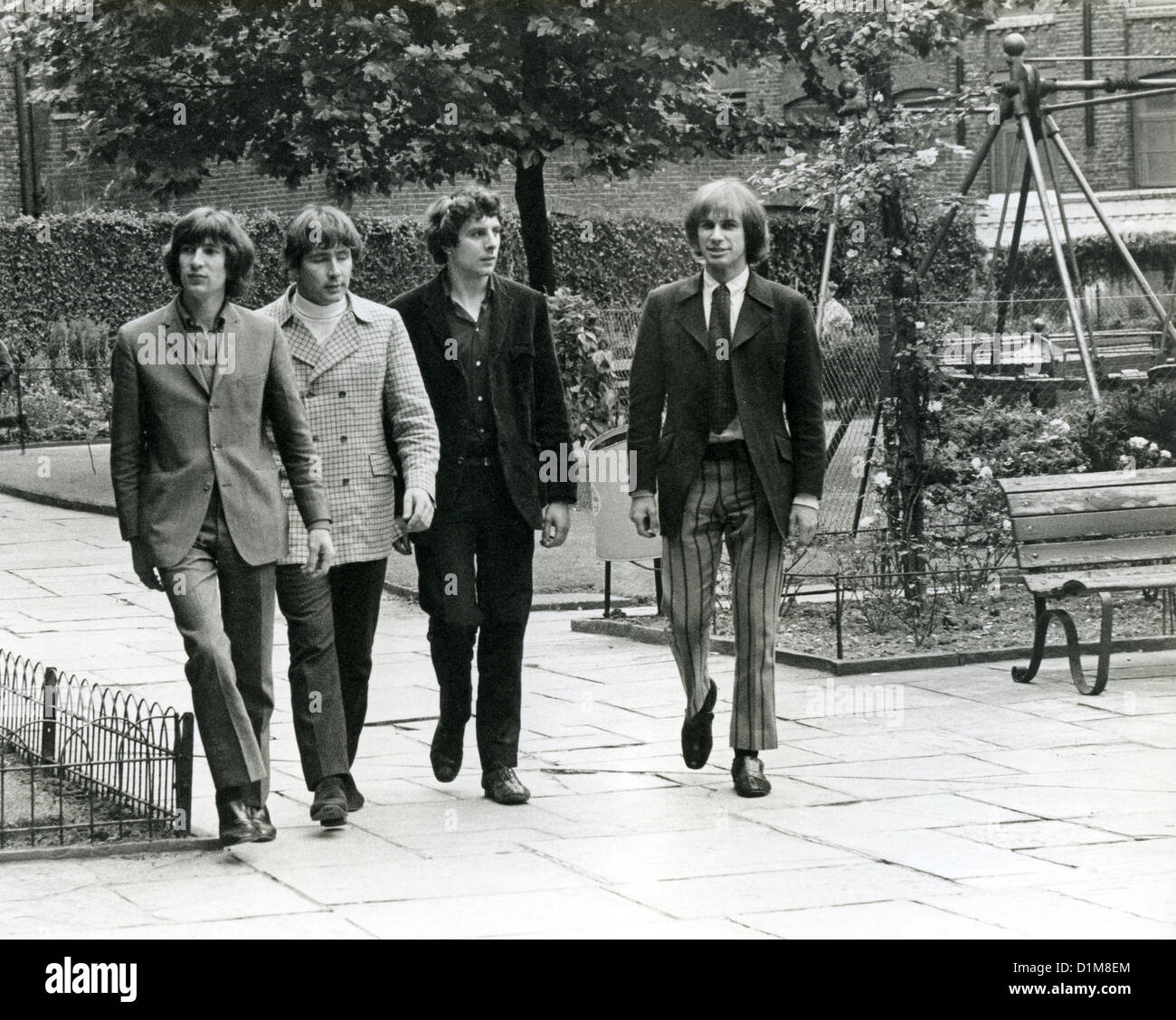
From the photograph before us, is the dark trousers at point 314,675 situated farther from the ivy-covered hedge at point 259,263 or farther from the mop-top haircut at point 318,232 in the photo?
the ivy-covered hedge at point 259,263

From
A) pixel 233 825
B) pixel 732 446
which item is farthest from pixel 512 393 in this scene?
pixel 233 825

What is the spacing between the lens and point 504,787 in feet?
19.9

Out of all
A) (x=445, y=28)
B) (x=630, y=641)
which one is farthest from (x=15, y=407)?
(x=630, y=641)

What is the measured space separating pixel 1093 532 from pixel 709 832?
3.65 meters

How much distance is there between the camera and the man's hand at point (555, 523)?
6160 mm

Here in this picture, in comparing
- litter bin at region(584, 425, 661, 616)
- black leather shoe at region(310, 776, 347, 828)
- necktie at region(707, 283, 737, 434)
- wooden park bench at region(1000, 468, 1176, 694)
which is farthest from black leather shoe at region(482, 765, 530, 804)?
litter bin at region(584, 425, 661, 616)

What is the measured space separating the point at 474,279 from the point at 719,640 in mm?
3532

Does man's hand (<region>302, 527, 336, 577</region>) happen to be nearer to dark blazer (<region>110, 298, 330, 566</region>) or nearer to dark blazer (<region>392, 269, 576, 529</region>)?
dark blazer (<region>110, 298, 330, 566</region>)

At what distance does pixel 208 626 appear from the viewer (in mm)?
5383

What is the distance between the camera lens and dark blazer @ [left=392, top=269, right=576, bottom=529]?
20.1ft

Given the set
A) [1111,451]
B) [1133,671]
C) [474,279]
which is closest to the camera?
[474,279]

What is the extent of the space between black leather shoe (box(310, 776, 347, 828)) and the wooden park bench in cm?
360

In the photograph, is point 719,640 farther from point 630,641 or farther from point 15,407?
point 15,407

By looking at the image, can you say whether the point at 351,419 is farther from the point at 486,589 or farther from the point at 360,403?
the point at 486,589
